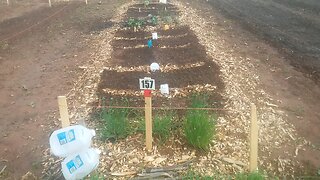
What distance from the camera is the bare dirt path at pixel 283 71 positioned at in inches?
225

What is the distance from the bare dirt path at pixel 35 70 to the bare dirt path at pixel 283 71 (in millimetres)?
3808

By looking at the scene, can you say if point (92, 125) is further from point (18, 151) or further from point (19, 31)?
point (19, 31)

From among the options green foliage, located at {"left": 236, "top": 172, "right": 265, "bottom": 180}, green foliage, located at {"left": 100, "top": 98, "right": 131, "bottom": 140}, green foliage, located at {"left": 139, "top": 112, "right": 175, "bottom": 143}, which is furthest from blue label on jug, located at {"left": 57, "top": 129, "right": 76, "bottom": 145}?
green foliage, located at {"left": 236, "top": 172, "right": 265, "bottom": 180}

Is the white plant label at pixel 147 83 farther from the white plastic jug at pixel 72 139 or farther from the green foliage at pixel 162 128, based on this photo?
the white plastic jug at pixel 72 139

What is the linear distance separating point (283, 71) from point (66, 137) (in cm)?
592

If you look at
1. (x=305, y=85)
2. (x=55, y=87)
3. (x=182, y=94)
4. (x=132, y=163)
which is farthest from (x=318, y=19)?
(x=132, y=163)

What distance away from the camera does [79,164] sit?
4.20 metres

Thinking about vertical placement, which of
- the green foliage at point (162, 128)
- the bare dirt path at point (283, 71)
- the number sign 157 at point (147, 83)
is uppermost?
the number sign 157 at point (147, 83)

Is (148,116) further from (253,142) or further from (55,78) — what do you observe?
(55,78)

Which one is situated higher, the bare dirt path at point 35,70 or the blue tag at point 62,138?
the blue tag at point 62,138

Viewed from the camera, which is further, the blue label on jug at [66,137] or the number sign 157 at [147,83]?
the number sign 157 at [147,83]

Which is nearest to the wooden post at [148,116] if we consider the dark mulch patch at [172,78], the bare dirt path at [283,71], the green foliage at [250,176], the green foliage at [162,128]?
the green foliage at [162,128]

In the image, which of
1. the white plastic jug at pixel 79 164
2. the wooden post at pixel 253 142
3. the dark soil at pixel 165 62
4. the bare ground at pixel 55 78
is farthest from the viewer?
the dark soil at pixel 165 62

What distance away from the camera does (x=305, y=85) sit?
7.64 meters
